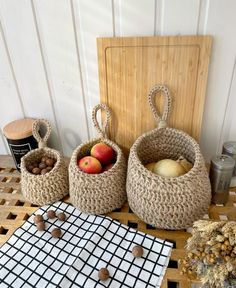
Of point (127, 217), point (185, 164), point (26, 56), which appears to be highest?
point (26, 56)

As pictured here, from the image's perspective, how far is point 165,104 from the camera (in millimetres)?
603

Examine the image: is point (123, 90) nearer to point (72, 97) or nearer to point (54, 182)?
point (72, 97)

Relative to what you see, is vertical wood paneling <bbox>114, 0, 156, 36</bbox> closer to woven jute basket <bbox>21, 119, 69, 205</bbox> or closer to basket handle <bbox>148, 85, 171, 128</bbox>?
basket handle <bbox>148, 85, 171, 128</bbox>

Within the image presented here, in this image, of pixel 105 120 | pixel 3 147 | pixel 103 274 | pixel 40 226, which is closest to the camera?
pixel 103 274

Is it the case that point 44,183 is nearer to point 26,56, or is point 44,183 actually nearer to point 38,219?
point 38,219

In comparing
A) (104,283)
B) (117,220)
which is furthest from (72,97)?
(104,283)

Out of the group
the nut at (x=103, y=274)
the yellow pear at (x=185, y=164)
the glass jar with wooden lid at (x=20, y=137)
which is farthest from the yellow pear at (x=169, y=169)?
the glass jar with wooden lid at (x=20, y=137)

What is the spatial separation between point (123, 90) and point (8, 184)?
1.35ft

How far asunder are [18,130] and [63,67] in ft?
0.66

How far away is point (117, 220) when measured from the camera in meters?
0.59

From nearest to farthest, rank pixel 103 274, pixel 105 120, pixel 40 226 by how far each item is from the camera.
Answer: pixel 103 274 → pixel 40 226 → pixel 105 120

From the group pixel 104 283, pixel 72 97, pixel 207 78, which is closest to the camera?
pixel 104 283

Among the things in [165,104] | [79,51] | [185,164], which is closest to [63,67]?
[79,51]

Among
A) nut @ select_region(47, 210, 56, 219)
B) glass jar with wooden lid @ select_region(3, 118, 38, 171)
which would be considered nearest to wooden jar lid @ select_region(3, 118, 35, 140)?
glass jar with wooden lid @ select_region(3, 118, 38, 171)
